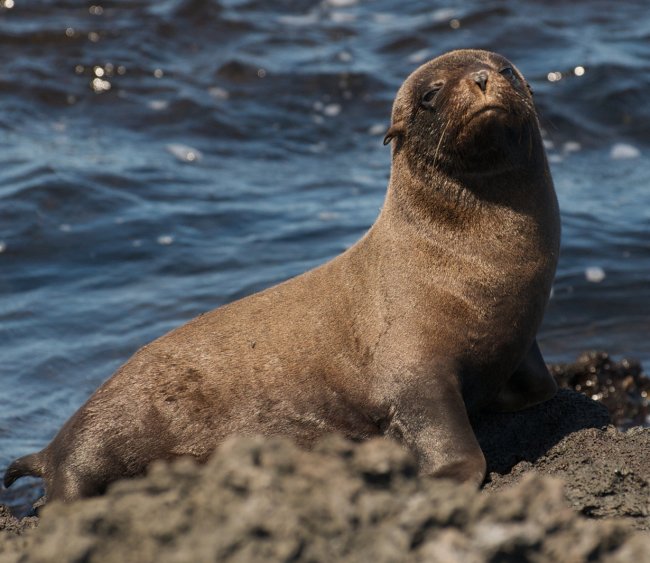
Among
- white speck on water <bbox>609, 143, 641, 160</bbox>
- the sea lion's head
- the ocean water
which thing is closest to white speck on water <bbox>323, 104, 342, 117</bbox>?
the ocean water

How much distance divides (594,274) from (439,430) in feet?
20.1

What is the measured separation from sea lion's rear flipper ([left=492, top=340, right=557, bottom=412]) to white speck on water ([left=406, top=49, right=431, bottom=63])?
11925 mm

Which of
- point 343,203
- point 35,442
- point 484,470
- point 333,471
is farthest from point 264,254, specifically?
point 333,471

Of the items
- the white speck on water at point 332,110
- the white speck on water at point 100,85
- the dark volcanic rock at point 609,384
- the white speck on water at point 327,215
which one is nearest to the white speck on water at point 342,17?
the white speck on water at point 332,110

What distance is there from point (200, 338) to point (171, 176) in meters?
8.09

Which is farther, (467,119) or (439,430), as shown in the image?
(467,119)

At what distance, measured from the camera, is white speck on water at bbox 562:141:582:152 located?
1489cm

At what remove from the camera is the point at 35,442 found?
8.39m

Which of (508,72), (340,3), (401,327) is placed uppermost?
(508,72)

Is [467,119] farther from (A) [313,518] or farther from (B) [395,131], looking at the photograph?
(A) [313,518]

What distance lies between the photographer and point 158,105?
16.4 meters

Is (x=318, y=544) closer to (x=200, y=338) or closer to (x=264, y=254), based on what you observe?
(x=200, y=338)

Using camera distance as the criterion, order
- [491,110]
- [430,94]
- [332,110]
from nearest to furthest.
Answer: [491,110]
[430,94]
[332,110]

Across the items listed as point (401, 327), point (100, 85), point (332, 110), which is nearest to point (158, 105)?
point (100, 85)
